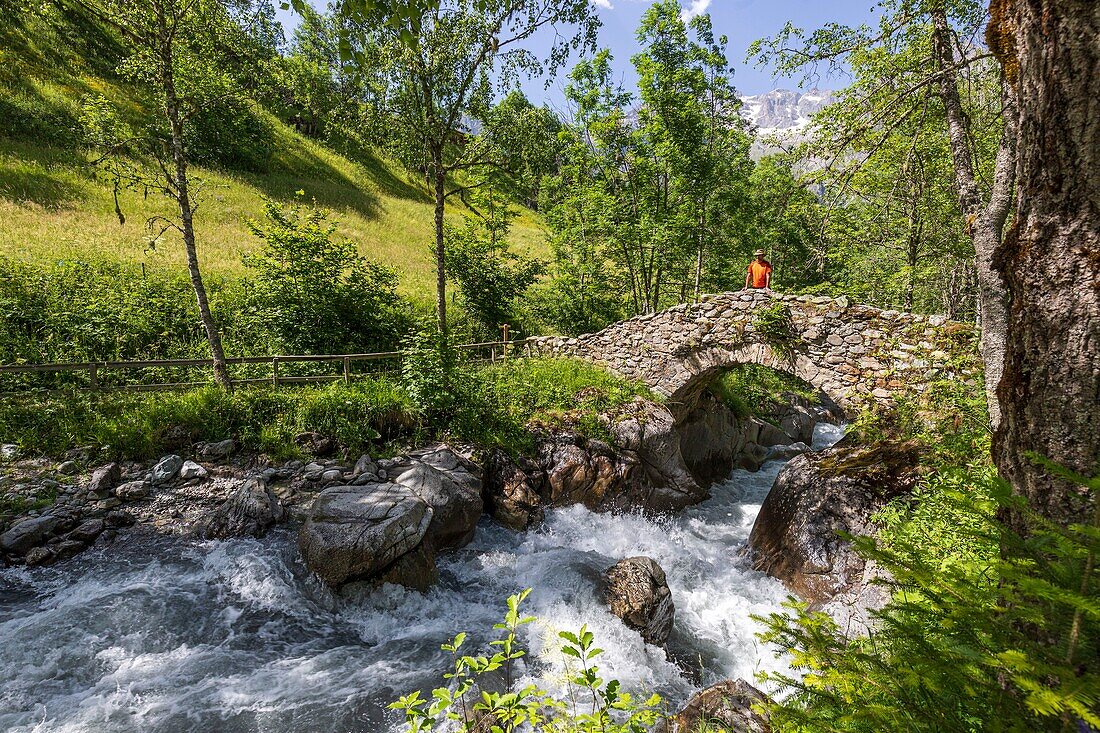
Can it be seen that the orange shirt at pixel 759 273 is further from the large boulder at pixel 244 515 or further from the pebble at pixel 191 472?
the pebble at pixel 191 472

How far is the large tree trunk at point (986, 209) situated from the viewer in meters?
5.14

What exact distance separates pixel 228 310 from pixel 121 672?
10236 mm

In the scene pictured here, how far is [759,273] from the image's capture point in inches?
449

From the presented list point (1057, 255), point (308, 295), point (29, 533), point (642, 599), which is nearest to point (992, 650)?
point (1057, 255)

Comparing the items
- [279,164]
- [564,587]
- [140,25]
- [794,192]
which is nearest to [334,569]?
[564,587]

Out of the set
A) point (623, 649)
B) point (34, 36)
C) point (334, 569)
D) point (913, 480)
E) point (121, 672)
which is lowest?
point (623, 649)

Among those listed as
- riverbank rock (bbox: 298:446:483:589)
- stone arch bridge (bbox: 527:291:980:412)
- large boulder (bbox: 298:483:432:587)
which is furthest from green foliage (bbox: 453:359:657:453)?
large boulder (bbox: 298:483:432:587)

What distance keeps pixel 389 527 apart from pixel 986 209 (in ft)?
30.0

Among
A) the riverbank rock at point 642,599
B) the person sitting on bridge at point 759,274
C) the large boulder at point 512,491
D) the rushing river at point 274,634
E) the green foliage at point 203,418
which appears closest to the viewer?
the rushing river at point 274,634

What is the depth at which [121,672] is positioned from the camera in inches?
209

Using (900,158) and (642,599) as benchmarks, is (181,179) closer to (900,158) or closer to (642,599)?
(642,599)

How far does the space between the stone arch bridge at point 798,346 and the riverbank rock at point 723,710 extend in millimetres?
6541

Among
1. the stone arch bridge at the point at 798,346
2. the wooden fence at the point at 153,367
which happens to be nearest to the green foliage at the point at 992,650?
the stone arch bridge at the point at 798,346

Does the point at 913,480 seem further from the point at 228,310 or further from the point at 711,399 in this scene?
the point at 228,310
